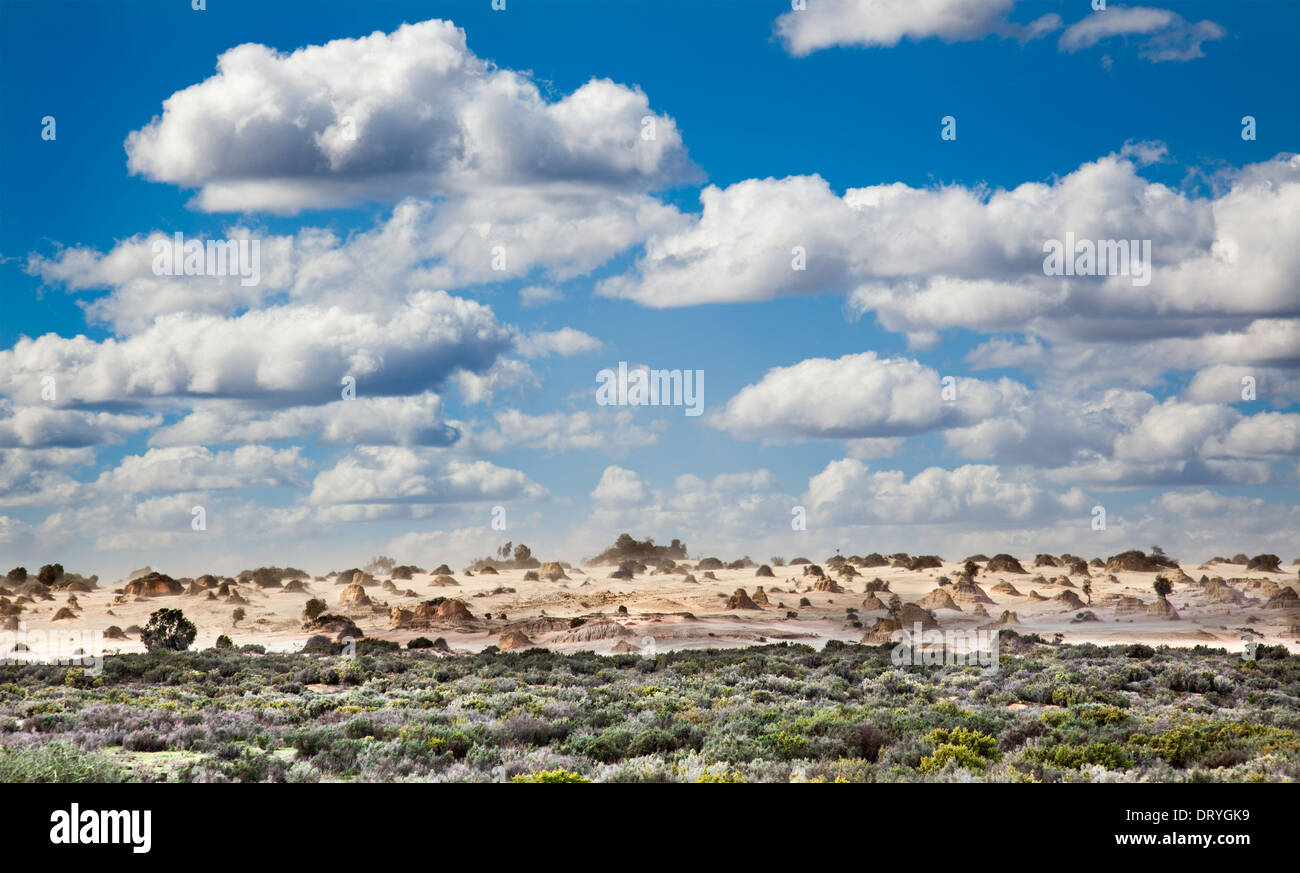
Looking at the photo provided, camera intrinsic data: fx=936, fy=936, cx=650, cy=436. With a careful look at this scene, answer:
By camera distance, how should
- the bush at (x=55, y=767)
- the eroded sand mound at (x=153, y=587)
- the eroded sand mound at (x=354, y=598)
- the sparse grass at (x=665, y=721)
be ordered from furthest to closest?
the eroded sand mound at (x=153, y=587)
the eroded sand mound at (x=354, y=598)
the sparse grass at (x=665, y=721)
the bush at (x=55, y=767)

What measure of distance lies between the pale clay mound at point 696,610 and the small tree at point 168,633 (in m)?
3.31

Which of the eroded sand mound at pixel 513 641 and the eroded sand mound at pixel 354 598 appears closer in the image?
the eroded sand mound at pixel 513 641

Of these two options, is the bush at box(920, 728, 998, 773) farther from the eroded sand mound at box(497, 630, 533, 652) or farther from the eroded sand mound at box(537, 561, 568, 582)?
the eroded sand mound at box(537, 561, 568, 582)

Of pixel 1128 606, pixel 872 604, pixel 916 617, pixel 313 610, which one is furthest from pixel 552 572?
pixel 1128 606

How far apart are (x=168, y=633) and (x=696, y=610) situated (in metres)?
28.4

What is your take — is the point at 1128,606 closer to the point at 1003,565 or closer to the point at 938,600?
the point at 938,600

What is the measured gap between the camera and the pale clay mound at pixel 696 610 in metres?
46.4

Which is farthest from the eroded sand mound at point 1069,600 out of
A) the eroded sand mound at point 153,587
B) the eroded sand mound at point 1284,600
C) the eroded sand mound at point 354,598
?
the eroded sand mound at point 153,587

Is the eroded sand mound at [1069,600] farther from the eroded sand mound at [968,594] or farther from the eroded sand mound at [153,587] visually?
the eroded sand mound at [153,587]

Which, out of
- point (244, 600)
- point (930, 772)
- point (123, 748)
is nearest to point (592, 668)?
point (123, 748)
